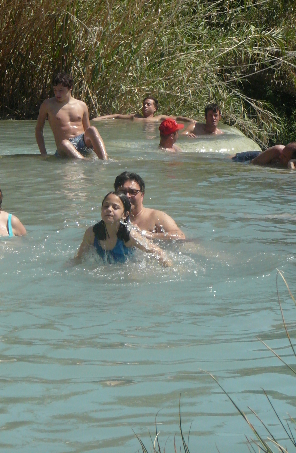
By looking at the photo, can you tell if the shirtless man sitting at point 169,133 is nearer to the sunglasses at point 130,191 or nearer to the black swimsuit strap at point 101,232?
the sunglasses at point 130,191

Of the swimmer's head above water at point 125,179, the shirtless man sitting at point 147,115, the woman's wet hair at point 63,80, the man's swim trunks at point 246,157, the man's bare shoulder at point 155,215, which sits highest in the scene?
the woman's wet hair at point 63,80

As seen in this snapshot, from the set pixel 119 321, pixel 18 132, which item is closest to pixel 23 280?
pixel 119 321

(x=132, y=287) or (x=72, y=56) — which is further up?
(x=72, y=56)

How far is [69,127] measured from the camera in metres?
9.95

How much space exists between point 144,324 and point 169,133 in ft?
23.0

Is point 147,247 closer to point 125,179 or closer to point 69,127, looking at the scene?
point 125,179

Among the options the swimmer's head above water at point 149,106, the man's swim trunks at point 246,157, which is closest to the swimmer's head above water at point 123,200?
the man's swim trunks at point 246,157

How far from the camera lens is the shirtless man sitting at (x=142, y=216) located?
5727 mm

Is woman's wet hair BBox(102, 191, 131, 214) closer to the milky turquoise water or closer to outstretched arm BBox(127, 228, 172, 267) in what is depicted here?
outstretched arm BBox(127, 228, 172, 267)

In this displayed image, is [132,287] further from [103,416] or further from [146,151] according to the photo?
[146,151]

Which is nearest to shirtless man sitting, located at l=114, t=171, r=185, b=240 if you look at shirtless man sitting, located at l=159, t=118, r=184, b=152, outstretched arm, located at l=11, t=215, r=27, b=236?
outstretched arm, located at l=11, t=215, r=27, b=236

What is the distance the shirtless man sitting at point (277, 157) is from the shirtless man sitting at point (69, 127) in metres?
2.13

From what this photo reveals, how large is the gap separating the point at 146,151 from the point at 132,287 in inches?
255

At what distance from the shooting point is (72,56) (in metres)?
13.9
